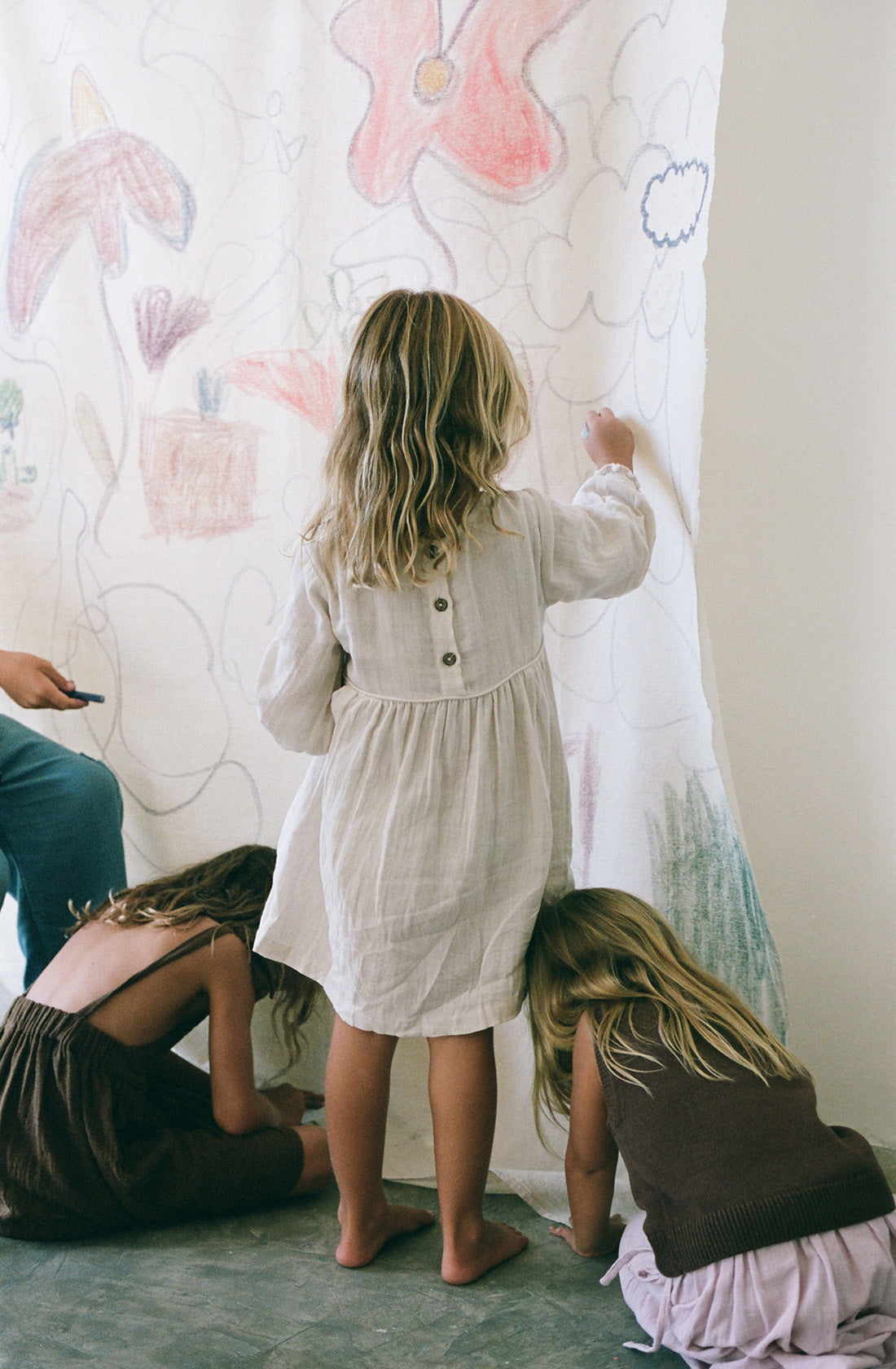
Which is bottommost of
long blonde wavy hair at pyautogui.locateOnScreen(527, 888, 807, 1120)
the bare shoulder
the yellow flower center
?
the bare shoulder

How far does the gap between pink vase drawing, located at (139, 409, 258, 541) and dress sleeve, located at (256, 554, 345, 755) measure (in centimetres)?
48

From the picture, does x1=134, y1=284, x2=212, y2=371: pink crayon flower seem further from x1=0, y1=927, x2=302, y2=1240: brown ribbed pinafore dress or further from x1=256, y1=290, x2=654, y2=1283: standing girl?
x1=0, y1=927, x2=302, y2=1240: brown ribbed pinafore dress

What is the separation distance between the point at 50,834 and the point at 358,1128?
694mm

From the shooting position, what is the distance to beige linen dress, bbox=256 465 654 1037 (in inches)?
49.0

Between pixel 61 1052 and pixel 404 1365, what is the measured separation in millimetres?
556

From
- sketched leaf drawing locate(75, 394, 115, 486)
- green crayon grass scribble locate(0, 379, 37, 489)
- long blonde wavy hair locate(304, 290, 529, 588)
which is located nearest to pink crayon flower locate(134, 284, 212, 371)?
sketched leaf drawing locate(75, 394, 115, 486)

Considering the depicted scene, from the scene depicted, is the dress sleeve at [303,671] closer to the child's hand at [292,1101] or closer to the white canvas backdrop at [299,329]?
the white canvas backdrop at [299,329]

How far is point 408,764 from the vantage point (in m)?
1.25

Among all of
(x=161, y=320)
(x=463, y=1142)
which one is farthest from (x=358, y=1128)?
(x=161, y=320)

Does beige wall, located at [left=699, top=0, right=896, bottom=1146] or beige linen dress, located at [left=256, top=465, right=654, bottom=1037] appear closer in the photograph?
beige linen dress, located at [left=256, top=465, right=654, bottom=1037]

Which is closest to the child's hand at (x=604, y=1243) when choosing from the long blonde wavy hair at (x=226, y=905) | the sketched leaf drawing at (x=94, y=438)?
the long blonde wavy hair at (x=226, y=905)

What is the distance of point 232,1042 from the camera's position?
1454 mm

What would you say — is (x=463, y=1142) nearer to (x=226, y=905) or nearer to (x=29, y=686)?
(x=226, y=905)

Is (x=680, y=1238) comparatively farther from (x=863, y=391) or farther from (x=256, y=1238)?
(x=863, y=391)
